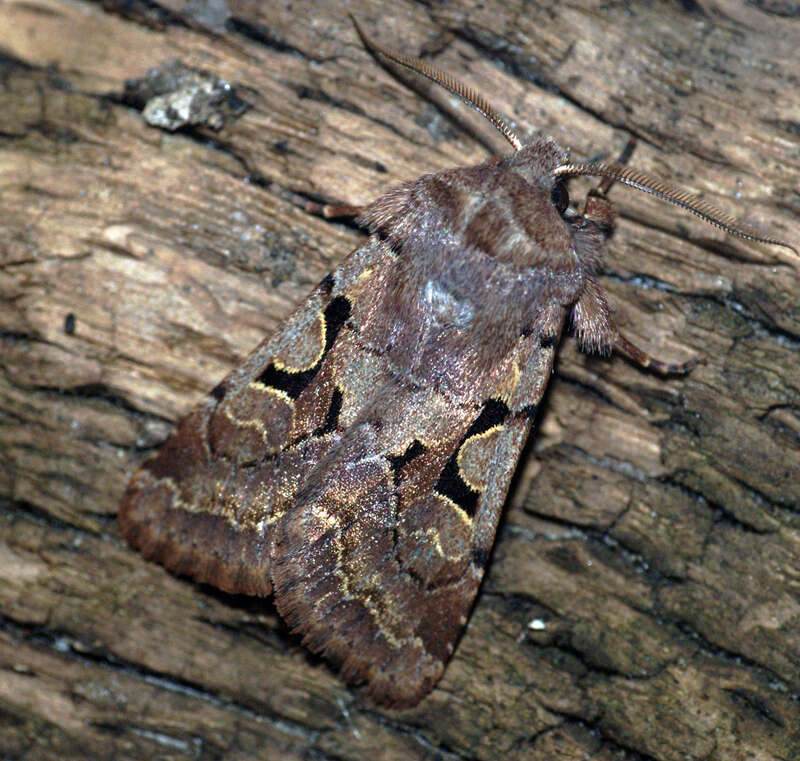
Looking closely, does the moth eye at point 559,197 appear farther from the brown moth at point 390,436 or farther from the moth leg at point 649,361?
the moth leg at point 649,361

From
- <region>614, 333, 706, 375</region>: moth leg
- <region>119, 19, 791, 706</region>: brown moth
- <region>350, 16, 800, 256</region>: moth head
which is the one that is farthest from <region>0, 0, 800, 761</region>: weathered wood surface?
<region>119, 19, 791, 706</region>: brown moth

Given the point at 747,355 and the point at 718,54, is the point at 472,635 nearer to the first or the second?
the point at 747,355

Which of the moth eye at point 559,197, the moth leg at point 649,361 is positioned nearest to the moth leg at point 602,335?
the moth leg at point 649,361

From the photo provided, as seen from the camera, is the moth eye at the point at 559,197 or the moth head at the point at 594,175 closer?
the moth head at the point at 594,175

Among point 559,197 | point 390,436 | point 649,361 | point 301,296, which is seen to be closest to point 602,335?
point 649,361

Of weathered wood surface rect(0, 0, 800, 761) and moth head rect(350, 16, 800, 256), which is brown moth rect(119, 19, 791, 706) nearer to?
moth head rect(350, 16, 800, 256)

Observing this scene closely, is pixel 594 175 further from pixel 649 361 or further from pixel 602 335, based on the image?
pixel 649 361

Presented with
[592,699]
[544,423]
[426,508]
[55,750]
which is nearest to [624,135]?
[544,423]
